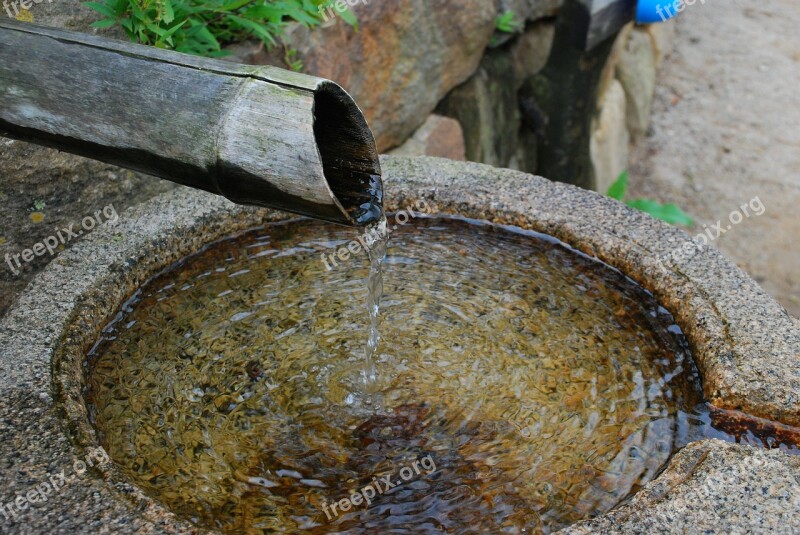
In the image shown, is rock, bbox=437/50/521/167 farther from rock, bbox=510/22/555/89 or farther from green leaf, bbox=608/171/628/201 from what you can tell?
green leaf, bbox=608/171/628/201

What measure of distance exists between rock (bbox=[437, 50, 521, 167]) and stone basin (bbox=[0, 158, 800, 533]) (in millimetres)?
1830

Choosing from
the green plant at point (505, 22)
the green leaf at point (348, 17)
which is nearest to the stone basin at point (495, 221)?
the green leaf at point (348, 17)

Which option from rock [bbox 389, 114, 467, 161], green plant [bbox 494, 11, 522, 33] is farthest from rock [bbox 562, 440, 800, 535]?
green plant [bbox 494, 11, 522, 33]

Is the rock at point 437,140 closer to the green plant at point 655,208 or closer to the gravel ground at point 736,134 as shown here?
the green plant at point 655,208

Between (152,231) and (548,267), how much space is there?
4.05ft

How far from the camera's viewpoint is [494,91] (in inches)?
196

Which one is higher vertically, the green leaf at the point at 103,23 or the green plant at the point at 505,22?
the green leaf at the point at 103,23

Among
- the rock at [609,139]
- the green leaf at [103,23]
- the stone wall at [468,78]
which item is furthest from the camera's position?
the rock at [609,139]

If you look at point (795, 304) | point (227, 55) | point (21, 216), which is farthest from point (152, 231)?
point (795, 304)

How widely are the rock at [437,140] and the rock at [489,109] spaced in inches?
4.7

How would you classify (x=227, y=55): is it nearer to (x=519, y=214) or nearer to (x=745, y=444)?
(x=519, y=214)

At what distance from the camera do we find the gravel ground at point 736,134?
580cm

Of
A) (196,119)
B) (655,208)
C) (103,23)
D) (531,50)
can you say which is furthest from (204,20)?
(655,208)

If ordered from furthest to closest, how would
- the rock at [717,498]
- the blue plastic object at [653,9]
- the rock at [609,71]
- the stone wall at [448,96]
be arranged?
the rock at [609,71] → the blue plastic object at [653,9] → the stone wall at [448,96] → the rock at [717,498]
